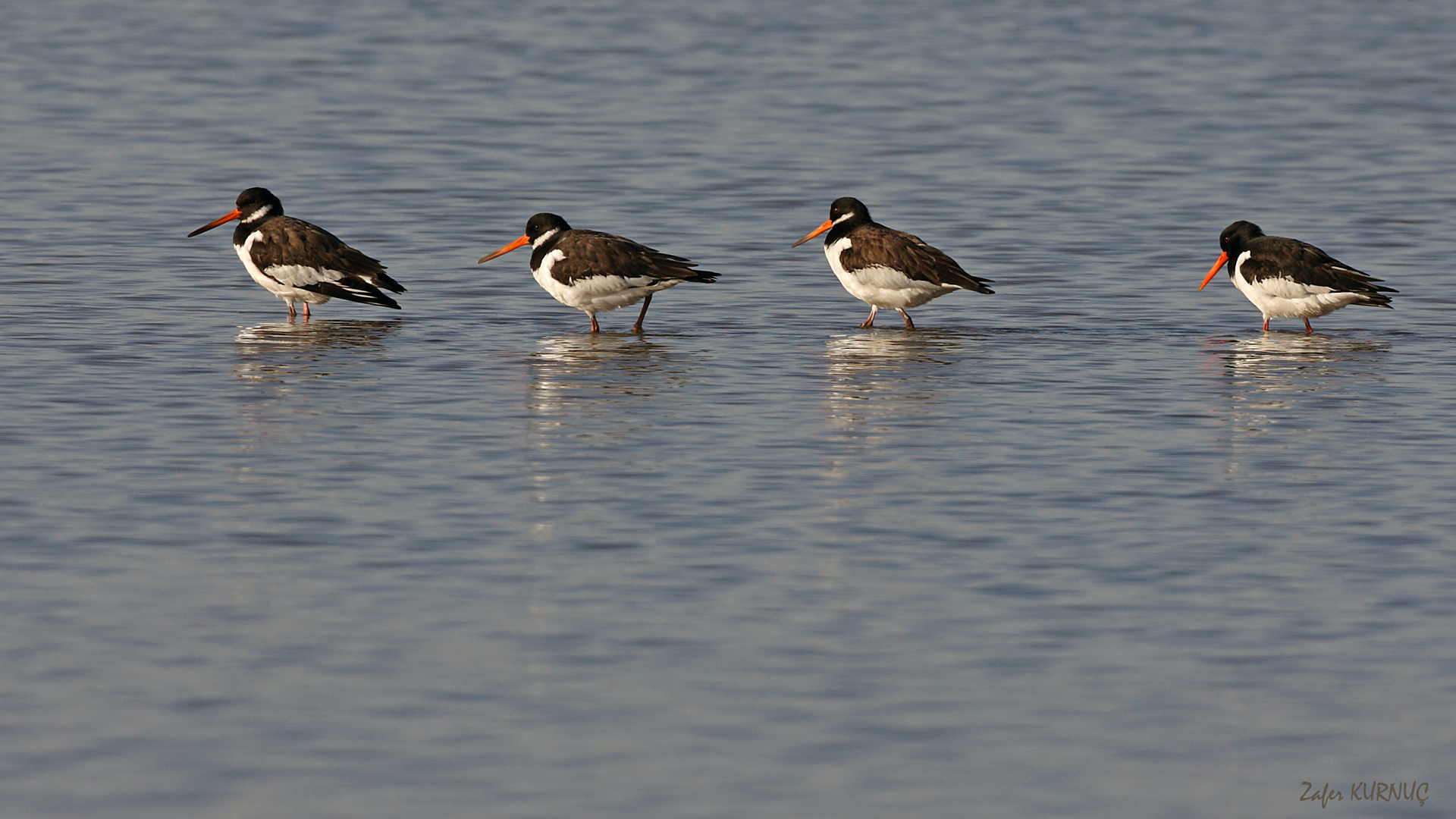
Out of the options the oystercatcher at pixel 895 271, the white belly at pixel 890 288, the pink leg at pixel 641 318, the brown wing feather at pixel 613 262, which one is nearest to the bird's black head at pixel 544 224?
the brown wing feather at pixel 613 262

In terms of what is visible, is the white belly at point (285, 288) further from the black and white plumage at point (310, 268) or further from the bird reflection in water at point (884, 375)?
the bird reflection in water at point (884, 375)

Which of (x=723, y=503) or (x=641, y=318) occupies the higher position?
(x=641, y=318)

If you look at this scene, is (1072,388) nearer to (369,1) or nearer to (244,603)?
(244,603)

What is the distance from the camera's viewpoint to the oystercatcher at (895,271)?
19.8 meters

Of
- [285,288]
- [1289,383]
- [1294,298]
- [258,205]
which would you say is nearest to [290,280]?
[285,288]

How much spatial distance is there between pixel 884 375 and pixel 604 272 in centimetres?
333

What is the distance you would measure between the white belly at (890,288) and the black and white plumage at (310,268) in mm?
4372

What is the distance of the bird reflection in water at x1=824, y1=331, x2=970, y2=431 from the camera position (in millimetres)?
15578

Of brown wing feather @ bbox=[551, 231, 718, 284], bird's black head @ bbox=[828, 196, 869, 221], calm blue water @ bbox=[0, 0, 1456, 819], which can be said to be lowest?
calm blue water @ bbox=[0, 0, 1456, 819]

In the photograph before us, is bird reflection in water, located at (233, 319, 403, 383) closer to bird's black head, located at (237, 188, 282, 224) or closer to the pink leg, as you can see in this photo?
bird's black head, located at (237, 188, 282, 224)

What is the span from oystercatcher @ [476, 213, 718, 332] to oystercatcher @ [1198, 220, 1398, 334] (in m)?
5.06

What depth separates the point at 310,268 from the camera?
20141mm

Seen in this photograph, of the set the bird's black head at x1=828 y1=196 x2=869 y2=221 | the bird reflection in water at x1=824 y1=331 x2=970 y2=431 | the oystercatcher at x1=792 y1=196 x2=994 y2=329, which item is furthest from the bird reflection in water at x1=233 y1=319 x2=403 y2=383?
the bird's black head at x1=828 y1=196 x2=869 y2=221

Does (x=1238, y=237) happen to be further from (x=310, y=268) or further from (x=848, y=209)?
(x=310, y=268)
